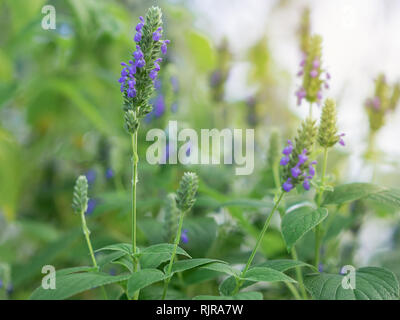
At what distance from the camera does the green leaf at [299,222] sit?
50cm

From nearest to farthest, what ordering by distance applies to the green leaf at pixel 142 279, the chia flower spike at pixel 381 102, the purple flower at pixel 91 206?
1. the green leaf at pixel 142 279
2. the chia flower spike at pixel 381 102
3. the purple flower at pixel 91 206

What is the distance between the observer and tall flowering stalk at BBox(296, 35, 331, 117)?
66 cm

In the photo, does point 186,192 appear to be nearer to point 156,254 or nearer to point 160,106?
point 156,254

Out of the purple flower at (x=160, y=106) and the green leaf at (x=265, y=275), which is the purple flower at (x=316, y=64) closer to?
the green leaf at (x=265, y=275)

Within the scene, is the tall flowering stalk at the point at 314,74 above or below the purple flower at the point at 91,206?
above

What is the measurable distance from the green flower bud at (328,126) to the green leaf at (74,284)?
280 mm

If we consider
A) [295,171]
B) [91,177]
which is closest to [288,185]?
[295,171]

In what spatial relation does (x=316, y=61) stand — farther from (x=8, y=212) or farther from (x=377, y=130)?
(x=8, y=212)

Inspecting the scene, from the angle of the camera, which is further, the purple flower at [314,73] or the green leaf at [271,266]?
the purple flower at [314,73]

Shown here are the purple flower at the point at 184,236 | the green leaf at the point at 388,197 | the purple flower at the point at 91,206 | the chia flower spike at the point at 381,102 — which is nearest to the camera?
the green leaf at the point at 388,197

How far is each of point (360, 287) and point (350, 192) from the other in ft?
0.42

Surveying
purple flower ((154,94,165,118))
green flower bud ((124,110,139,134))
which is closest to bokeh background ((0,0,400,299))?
purple flower ((154,94,165,118))

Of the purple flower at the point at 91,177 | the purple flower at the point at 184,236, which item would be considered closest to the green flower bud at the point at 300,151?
the purple flower at the point at 184,236

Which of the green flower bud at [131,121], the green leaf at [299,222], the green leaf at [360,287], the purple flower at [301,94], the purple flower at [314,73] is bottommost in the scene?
the green leaf at [360,287]
